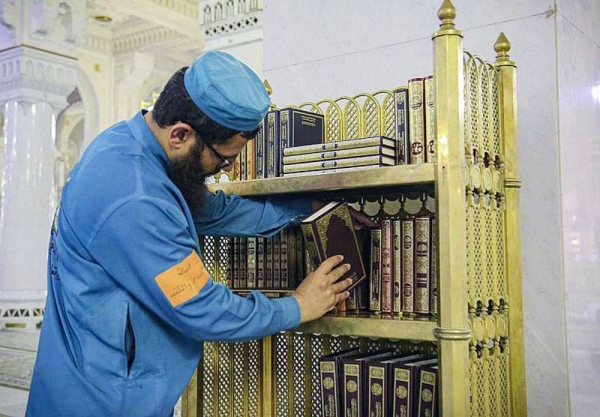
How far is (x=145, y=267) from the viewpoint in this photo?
1.48m

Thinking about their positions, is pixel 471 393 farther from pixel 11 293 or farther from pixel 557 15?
pixel 11 293

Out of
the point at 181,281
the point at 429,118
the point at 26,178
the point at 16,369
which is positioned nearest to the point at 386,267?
the point at 429,118

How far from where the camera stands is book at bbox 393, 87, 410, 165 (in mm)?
1817

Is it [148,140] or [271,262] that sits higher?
[148,140]

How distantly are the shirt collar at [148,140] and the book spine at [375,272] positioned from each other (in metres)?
0.64

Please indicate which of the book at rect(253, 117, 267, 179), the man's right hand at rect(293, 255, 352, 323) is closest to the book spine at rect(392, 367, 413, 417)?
the man's right hand at rect(293, 255, 352, 323)

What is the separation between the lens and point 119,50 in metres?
9.21

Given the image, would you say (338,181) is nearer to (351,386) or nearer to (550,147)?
(351,386)

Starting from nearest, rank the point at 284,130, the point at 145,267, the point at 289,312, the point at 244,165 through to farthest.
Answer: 1. the point at 145,267
2. the point at 289,312
3. the point at 284,130
4. the point at 244,165

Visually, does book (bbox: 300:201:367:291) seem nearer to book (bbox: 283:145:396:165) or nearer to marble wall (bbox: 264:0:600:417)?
book (bbox: 283:145:396:165)

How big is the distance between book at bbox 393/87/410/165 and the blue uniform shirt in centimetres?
56

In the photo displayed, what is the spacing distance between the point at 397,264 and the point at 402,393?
356 millimetres

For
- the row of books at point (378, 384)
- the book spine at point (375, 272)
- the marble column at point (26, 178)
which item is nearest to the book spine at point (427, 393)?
the row of books at point (378, 384)

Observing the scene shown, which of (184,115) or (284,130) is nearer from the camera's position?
(184,115)
